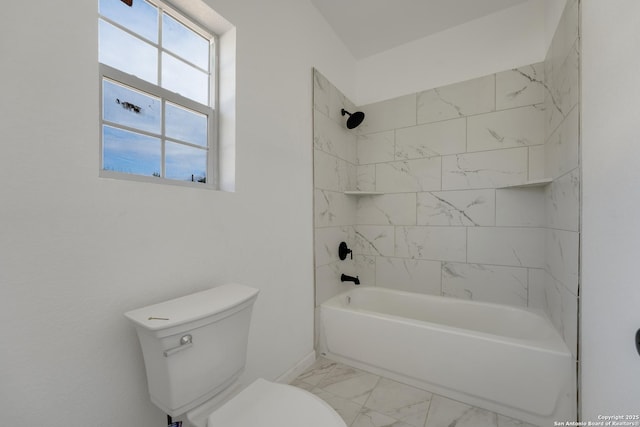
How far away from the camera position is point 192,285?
1138mm

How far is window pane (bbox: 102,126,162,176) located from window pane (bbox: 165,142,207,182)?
0.05 meters

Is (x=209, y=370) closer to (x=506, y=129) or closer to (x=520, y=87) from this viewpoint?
(x=506, y=129)

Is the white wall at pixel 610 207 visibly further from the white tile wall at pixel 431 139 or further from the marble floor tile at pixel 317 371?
the marble floor tile at pixel 317 371

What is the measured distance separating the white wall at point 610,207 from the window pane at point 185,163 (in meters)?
1.73

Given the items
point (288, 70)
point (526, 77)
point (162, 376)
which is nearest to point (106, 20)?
point (288, 70)

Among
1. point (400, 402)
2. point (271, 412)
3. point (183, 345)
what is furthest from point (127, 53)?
point (400, 402)

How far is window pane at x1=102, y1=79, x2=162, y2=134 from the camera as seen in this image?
3.27 ft

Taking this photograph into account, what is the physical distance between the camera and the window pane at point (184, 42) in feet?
4.02

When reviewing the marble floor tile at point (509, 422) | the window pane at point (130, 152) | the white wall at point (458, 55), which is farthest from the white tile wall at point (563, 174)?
the window pane at point (130, 152)

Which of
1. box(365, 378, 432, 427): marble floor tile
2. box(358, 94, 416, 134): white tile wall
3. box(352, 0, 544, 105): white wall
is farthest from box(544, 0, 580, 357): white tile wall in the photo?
box(358, 94, 416, 134): white tile wall

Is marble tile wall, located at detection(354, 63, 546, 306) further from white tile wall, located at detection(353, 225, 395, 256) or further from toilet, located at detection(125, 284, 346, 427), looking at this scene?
toilet, located at detection(125, 284, 346, 427)

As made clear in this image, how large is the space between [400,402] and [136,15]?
8.07 feet

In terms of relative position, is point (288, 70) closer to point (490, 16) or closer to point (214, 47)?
point (214, 47)

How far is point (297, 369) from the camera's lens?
1.80 meters
